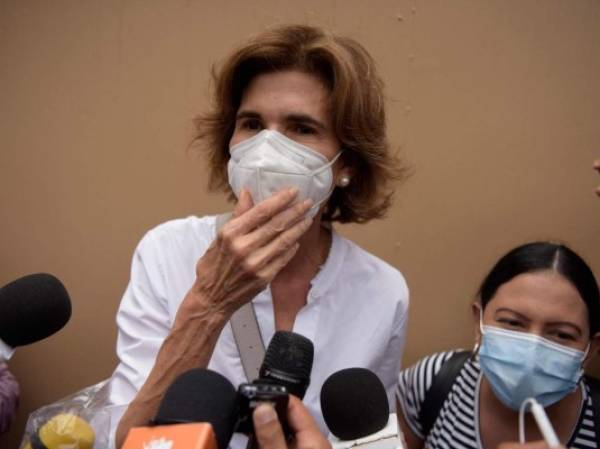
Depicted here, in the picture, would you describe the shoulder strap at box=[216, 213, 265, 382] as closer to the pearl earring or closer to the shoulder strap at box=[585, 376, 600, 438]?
the pearl earring

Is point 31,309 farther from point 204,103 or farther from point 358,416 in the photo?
point 204,103

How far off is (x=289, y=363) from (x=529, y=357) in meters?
0.85

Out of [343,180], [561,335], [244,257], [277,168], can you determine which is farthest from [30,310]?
[561,335]

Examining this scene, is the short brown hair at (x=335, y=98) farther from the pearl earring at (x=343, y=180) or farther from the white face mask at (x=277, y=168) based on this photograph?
the white face mask at (x=277, y=168)

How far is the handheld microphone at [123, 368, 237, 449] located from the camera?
2.04 ft

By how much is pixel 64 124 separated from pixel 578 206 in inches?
85.5

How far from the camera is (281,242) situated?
131cm

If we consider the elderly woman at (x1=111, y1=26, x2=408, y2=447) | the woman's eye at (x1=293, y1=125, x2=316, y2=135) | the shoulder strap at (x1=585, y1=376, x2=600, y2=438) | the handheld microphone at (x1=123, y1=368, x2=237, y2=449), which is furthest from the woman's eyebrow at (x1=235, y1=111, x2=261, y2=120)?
the shoulder strap at (x1=585, y1=376, x2=600, y2=438)

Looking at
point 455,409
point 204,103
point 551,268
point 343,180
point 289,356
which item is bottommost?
point 455,409

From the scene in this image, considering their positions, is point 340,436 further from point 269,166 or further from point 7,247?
point 7,247

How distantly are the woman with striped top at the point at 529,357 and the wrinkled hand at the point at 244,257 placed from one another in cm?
66

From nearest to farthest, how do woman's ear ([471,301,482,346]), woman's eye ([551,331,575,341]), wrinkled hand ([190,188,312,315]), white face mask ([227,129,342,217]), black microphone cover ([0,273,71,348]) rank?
1. black microphone cover ([0,273,71,348])
2. wrinkled hand ([190,188,312,315])
3. white face mask ([227,129,342,217])
4. woman's eye ([551,331,575,341])
5. woman's ear ([471,301,482,346])

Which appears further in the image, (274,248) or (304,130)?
(304,130)

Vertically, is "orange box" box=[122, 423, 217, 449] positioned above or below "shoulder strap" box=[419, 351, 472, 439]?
above
